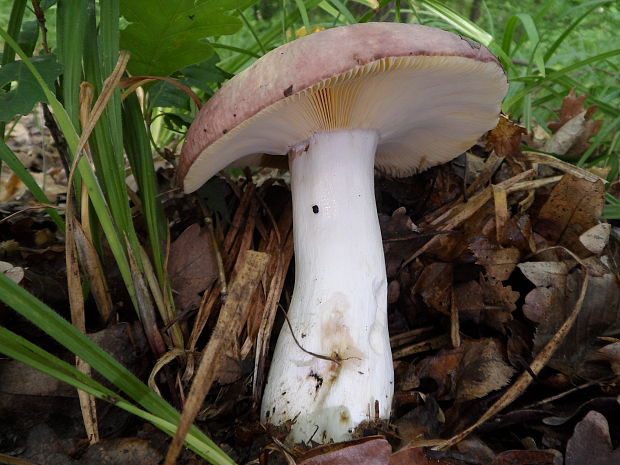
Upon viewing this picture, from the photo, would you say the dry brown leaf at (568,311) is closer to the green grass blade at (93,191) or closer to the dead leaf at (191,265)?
the dead leaf at (191,265)

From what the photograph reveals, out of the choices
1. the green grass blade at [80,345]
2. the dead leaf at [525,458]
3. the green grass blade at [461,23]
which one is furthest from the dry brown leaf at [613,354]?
the green grass blade at [461,23]

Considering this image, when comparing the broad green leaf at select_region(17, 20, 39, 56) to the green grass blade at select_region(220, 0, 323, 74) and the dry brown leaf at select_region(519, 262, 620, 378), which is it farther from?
the dry brown leaf at select_region(519, 262, 620, 378)

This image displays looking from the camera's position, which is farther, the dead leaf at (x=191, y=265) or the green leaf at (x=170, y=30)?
the dead leaf at (x=191, y=265)

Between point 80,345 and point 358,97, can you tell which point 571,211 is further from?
point 80,345

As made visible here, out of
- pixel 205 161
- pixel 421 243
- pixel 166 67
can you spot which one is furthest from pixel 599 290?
pixel 166 67

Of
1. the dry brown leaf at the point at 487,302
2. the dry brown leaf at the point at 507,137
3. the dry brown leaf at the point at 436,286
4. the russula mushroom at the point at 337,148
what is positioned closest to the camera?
the russula mushroom at the point at 337,148

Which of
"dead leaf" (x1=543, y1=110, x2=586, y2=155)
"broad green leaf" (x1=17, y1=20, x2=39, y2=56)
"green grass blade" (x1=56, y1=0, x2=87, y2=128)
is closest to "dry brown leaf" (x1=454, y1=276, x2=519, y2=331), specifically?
"dead leaf" (x1=543, y1=110, x2=586, y2=155)

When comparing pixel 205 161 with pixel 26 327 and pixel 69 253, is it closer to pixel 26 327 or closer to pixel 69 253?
pixel 69 253

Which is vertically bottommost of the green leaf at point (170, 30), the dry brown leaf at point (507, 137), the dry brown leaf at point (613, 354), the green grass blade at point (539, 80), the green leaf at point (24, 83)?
the dry brown leaf at point (613, 354)
